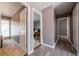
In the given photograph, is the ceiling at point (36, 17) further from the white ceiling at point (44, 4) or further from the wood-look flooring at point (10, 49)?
the wood-look flooring at point (10, 49)

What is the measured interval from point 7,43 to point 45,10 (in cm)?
106

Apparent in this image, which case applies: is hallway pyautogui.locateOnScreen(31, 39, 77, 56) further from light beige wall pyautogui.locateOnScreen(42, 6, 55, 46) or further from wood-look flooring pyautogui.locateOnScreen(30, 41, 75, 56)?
light beige wall pyautogui.locateOnScreen(42, 6, 55, 46)

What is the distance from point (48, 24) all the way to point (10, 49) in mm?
938

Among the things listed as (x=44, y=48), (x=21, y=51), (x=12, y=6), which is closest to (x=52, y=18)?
(x=44, y=48)

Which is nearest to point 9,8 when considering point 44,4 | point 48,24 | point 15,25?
point 15,25

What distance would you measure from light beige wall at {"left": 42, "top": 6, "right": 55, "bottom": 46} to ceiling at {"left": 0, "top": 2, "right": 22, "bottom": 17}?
0.61 meters

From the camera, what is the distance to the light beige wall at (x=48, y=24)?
1540mm

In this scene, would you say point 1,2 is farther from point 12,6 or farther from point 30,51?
point 30,51

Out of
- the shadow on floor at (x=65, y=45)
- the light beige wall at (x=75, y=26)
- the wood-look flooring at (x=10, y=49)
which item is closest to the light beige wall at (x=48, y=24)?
the shadow on floor at (x=65, y=45)

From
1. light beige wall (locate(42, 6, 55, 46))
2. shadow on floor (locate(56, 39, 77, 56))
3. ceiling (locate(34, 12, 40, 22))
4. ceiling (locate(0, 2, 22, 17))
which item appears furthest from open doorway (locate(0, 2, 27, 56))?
shadow on floor (locate(56, 39, 77, 56))

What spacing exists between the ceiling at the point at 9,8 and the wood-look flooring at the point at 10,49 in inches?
19.8

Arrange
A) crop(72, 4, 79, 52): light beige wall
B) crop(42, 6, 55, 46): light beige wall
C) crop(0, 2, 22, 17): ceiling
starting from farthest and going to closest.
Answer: crop(42, 6, 55, 46): light beige wall, crop(72, 4, 79, 52): light beige wall, crop(0, 2, 22, 17): ceiling

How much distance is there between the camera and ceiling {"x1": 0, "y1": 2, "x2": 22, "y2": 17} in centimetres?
124

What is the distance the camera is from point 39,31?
155 cm
